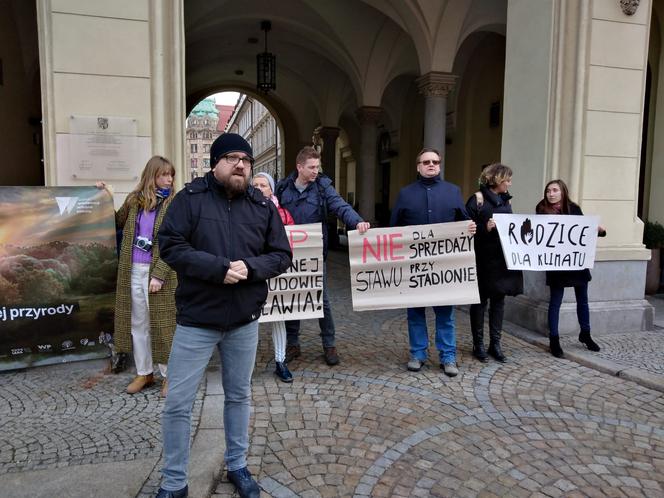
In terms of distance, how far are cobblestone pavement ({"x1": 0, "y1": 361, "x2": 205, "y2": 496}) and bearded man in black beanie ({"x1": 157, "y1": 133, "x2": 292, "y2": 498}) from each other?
23.7 inches

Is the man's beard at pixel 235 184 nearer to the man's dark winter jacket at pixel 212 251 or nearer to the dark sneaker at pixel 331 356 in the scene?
the man's dark winter jacket at pixel 212 251

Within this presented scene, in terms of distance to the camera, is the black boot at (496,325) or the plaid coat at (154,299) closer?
the plaid coat at (154,299)

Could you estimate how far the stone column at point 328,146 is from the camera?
18.7 meters

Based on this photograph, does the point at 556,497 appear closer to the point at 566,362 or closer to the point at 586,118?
the point at 566,362

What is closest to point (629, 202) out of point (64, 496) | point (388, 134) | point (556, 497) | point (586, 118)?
point (586, 118)

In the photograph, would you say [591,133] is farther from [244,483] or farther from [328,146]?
[328,146]

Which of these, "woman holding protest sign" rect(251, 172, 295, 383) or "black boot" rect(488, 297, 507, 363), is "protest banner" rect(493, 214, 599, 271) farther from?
"woman holding protest sign" rect(251, 172, 295, 383)

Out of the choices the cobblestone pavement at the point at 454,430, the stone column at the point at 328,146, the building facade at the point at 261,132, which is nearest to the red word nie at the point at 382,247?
the cobblestone pavement at the point at 454,430

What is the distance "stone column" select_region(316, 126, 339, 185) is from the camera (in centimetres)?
1872

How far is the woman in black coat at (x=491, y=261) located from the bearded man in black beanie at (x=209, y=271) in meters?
2.96

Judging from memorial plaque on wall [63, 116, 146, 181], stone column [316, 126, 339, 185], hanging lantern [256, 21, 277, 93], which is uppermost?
hanging lantern [256, 21, 277, 93]

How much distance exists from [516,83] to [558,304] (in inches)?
Answer: 114

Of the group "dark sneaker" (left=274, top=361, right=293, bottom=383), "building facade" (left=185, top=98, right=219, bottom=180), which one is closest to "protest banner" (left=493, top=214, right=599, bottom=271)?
"dark sneaker" (left=274, top=361, right=293, bottom=383)

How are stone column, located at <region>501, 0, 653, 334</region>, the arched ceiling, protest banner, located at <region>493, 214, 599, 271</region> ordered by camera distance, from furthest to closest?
the arched ceiling < stone column, located at <region>501, 0, 653, 334</region> < protest banner, located at <region>493, 214, 599, 271</region>
